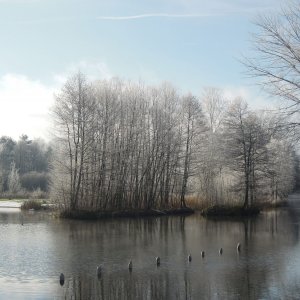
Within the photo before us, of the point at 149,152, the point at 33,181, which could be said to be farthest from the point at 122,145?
the point at 33,181

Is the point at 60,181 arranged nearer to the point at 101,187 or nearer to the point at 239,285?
the point at 101,187

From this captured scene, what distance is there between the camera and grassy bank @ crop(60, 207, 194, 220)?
152ft

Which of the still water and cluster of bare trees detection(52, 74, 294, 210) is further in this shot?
cluster of bare trees detection(52, 74, 294, 210)

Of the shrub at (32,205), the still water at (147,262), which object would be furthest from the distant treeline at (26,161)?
the still water at (147,262)

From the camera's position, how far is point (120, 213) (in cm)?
4988

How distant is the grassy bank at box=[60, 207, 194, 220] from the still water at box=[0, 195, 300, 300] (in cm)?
628

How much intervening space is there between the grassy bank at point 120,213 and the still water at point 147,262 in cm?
628

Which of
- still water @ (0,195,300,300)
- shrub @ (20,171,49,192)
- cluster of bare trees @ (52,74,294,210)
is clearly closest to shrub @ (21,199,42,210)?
cluster of bare trees @ (52,74,294,210)

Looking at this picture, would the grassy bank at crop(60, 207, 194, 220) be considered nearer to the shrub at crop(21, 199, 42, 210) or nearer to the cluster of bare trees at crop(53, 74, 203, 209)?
the cluster of bare trees at crop(53, 74, 203, 209)

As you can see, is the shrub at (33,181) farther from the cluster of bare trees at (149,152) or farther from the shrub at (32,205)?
the cluster of bare trees at (149,152)

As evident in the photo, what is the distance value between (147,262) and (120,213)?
26993 mm

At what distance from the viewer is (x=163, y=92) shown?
58.5m

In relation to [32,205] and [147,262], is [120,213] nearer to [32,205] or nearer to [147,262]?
[32,205]

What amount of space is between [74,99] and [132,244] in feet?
74.6
